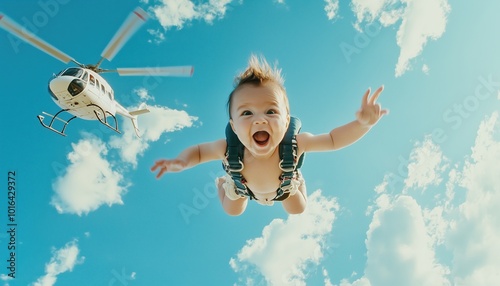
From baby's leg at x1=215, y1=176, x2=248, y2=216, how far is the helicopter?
806 centimetres

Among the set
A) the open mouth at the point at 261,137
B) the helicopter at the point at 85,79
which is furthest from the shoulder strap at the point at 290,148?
the helicopter at the point at 85,79

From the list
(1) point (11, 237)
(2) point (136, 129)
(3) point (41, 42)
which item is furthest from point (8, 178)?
(2) point (136, 129)

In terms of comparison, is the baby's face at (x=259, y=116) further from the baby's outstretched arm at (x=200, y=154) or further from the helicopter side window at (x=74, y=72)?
the helicopter side window at (x=74, y=72)

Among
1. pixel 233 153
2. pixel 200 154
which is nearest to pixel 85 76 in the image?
pixel 200 154

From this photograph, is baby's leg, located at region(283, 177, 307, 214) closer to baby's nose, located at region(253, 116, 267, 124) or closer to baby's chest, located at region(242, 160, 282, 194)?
baby's chest, located at region(242, 160, 282, 194)

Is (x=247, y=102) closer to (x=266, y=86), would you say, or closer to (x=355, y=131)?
(x=266, y=86)

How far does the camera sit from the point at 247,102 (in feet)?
13.2

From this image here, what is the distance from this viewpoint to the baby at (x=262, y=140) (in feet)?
12.9

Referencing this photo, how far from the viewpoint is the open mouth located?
3967 millimetres

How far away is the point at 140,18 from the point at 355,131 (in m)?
11.8

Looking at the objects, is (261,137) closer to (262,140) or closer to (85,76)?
(262,140)

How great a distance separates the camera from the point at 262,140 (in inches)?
157

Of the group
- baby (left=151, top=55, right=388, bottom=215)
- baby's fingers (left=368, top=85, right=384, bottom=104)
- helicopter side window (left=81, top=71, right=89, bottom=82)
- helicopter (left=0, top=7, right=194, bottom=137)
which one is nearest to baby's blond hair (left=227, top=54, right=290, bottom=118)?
baby (left=151, top=55, right=388, bottom=215)

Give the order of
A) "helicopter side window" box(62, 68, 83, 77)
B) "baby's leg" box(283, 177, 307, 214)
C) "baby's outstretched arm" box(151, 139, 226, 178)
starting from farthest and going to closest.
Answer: "helicopter side window" box(62, 68, 83, 77), "baby's leg" box(283, 177, 307, 214), "baby's outstretched arm" box(151, 139, 226, 178)
